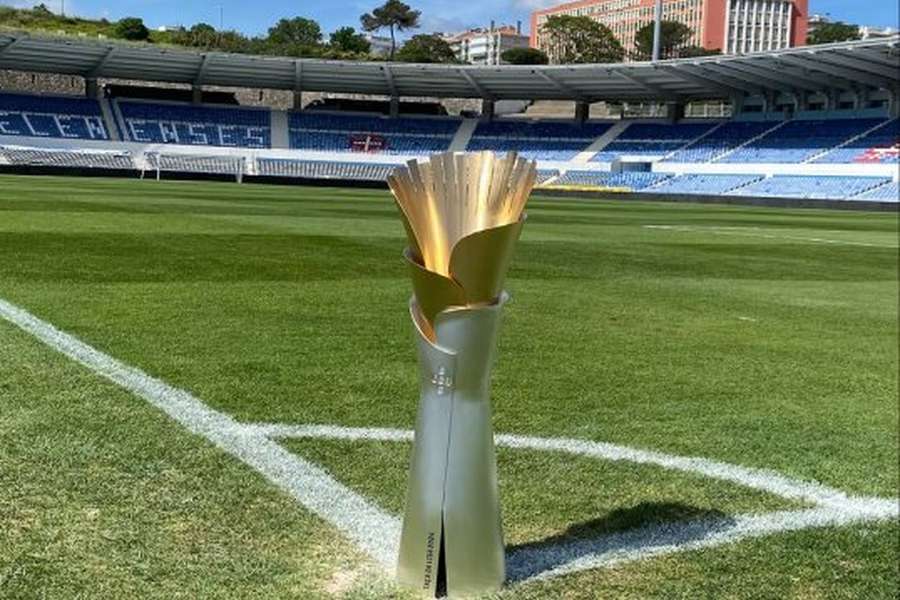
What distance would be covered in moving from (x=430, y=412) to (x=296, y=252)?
1047 cm

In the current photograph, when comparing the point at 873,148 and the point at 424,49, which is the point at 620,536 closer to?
the point at 873,148

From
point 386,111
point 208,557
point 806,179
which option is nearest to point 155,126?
point 386,111

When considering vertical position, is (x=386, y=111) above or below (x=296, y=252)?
above

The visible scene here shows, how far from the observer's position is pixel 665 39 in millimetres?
117625

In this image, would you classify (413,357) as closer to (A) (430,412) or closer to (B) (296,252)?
(A) (430,412)

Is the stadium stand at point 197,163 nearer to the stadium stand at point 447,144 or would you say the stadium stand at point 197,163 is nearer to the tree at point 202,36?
the stadium stand at point 447,144

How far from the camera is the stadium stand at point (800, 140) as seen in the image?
52.9m

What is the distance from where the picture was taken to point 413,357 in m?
6.12

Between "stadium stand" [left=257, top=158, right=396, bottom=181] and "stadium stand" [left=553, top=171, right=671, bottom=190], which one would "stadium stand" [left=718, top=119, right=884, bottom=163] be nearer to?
"stadium stand" [left=553, top=171, right=671, bottom=190]

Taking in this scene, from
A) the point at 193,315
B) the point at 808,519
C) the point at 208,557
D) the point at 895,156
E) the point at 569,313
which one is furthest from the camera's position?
the point at 895,156

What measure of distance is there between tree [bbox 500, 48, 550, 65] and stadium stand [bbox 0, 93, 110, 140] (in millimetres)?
62162

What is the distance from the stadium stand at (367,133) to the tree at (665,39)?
172ft

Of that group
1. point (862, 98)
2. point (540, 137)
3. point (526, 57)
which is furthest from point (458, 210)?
point (526, 57)

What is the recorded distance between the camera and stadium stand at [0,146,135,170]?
164 ft
